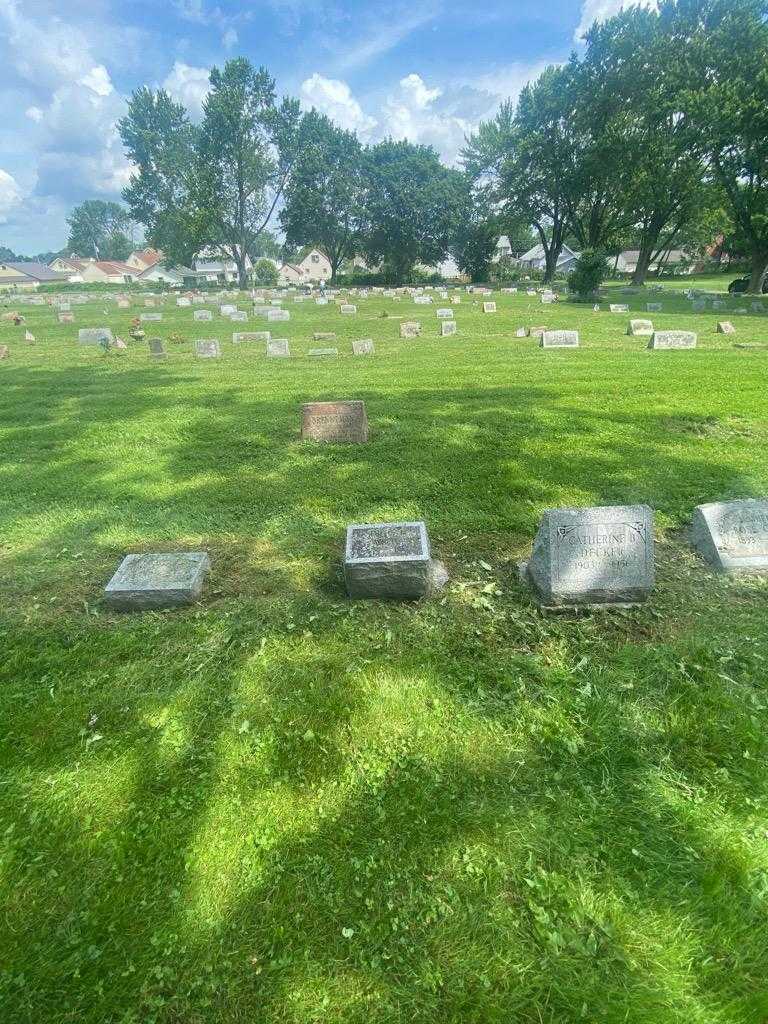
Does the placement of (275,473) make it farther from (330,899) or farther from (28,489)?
(330,899)

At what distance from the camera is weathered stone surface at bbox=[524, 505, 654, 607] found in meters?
3.68

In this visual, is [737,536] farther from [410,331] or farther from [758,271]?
[758,271]

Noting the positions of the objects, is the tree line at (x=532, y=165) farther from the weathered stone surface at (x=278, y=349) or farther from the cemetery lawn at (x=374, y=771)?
the cemetery lawn at (x=374, y=771)

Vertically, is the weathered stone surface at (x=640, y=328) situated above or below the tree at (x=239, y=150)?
below

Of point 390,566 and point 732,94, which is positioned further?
point 732,94

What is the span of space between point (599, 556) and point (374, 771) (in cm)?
216

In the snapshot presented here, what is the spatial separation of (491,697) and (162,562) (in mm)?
2725

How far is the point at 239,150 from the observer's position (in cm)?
4762

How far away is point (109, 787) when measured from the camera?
2.56 metres

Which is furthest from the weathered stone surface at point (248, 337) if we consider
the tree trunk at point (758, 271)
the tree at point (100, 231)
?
the tree at point (100, 231)

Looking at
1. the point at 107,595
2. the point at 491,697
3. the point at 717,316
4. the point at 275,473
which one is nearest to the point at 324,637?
the point at 491,697

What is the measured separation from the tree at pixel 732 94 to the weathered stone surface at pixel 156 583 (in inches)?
1382

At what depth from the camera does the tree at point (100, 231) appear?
12850 centimetres

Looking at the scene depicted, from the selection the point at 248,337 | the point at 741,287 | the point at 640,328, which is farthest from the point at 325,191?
the point at 640,328
